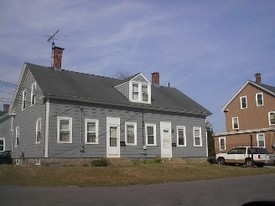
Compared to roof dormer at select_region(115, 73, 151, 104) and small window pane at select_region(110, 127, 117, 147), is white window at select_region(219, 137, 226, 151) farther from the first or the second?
small window pane at select_region(110, 127, 117, 147)

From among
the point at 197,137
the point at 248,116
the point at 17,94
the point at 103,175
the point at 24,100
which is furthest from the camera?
the point at 248,116

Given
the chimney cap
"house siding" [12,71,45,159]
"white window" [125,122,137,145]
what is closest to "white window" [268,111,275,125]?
the chimney cap

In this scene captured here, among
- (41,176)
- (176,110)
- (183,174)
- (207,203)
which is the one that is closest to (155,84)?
(176,110)

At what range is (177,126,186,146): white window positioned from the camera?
33725 millimetres

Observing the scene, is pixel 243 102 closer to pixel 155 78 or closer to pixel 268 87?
pixel 268 87

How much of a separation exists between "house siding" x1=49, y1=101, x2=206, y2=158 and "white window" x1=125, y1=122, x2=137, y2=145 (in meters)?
0.28

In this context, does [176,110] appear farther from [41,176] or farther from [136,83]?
[41,176]

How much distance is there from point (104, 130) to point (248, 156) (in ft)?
44.8

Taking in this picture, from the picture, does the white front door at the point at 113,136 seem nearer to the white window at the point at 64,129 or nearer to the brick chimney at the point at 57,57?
the white window at the point at 64,129

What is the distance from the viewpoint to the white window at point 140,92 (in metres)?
31.8

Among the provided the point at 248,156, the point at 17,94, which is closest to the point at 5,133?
the point at 17,94

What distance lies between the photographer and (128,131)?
99.8 ft

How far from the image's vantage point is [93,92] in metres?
29.8

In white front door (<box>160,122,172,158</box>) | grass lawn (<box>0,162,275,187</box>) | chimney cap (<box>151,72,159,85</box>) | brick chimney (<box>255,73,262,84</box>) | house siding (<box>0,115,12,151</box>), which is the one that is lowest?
grass lawn (<box>0,162,275,187</box>)
